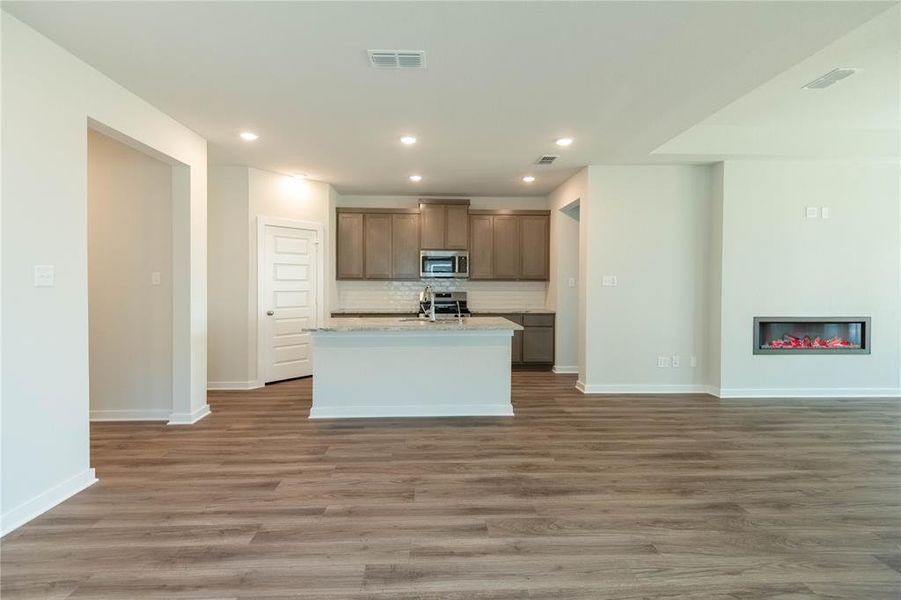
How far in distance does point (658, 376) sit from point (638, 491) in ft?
9.47

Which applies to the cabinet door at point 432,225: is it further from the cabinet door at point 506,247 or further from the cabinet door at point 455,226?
the cabinet door at point 506,247

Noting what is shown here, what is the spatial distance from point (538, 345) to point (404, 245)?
8.52 feet

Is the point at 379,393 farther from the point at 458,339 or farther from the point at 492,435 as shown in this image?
the point at 492,435

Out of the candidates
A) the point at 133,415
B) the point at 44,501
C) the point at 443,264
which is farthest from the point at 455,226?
the point at 44,501

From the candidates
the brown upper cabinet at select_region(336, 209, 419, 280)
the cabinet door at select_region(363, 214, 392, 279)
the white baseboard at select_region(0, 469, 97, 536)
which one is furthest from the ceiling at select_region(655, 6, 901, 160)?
the white baseboard at select_region(0, 469, 97, 536)

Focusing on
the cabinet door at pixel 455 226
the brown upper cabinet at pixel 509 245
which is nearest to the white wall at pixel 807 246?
the brown upper cabinet at pixel 509 245

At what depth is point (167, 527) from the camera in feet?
7.45

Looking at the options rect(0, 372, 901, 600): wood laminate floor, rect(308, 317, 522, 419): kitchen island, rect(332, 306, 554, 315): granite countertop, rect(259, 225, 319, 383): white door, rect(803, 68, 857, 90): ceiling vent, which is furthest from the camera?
rect(332, 306, 554, 315): granite countertop

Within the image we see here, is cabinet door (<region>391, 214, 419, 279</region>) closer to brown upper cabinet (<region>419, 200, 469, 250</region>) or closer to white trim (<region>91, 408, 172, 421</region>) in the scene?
brown upper cabinet (<region>419, 200, 469, 250</region>)

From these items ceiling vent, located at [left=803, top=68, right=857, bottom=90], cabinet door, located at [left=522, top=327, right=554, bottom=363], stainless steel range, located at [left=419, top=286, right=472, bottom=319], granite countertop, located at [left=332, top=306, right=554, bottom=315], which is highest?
ceiling vent, located at [left=803, top=68, right=857, bottom=90]

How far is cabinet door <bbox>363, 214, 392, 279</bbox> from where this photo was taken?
6.66m

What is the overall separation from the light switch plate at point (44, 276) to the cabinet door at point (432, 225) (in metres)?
4.65

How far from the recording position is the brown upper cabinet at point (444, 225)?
21.9 ft

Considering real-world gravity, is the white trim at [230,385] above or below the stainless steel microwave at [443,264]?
below
